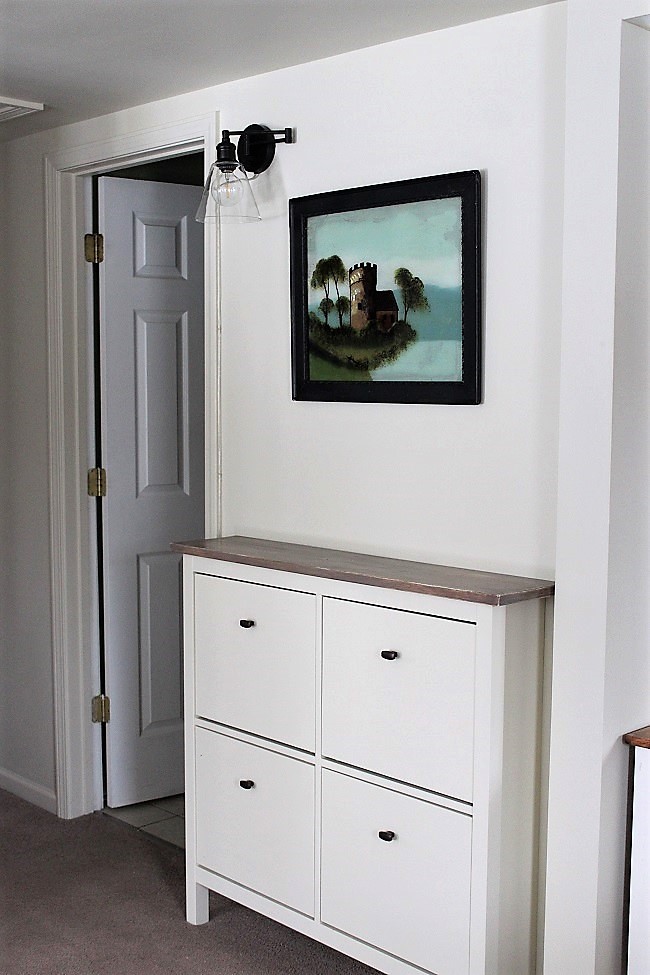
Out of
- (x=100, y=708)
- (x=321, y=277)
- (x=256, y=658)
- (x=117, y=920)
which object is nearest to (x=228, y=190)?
(x=321, y=277)

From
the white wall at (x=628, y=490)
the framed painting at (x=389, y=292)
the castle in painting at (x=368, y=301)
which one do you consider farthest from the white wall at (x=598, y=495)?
the castle in painting at (x=368, y=301)

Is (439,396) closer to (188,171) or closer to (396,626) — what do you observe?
(396,626)

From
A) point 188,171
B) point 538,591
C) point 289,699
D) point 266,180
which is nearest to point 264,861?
point 289,699

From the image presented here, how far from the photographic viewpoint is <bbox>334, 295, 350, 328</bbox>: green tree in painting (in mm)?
2832

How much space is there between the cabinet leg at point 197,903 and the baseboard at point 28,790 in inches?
39.5

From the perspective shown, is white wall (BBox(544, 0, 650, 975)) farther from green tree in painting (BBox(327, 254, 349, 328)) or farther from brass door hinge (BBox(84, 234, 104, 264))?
brass door hinge (BBox(84, 234, 104, 264))

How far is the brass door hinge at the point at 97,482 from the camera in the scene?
382 cm

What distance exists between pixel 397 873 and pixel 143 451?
74.9 inches

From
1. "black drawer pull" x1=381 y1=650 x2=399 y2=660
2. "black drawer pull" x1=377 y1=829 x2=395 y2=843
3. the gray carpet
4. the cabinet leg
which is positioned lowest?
the gray carpet

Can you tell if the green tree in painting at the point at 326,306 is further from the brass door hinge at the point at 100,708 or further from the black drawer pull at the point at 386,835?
the brass door hinge at the point at 100,708

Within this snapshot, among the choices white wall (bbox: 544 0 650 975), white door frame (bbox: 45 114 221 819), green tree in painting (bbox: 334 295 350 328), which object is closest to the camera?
white wall (bbox: 544 0 650 975)

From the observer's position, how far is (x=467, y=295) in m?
2.56

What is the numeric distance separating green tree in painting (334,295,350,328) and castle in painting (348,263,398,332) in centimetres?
1

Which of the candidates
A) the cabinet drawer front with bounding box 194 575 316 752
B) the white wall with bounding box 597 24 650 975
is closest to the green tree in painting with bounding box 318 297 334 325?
the cabinet drawer front with bounding box 194 575 316 752
